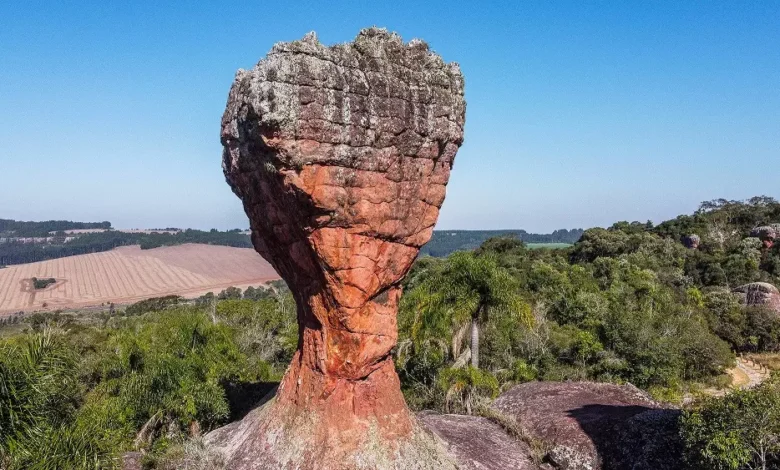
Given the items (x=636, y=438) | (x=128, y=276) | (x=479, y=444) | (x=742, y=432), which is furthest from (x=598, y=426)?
(x=128, y=276)

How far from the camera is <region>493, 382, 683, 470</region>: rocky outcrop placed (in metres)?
16.7

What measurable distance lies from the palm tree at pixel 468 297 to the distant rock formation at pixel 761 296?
35.6 m

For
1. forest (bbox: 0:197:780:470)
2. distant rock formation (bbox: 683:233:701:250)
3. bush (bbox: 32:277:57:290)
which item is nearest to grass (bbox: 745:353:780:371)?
forest (bbox: 0:197:780:470)

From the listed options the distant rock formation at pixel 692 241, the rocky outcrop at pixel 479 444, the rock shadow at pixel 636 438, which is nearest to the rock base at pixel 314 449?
the rocky outcrop at pixel 479 444

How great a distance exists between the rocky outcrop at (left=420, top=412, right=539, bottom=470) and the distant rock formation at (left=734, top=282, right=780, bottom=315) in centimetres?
4103

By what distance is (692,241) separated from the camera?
250 ft

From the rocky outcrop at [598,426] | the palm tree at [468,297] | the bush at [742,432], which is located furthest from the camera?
the palm tree at [468,297]

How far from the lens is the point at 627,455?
55.6ft

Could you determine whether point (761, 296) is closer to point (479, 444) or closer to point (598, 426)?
point (598, 426)

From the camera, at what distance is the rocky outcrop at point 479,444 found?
15562mm

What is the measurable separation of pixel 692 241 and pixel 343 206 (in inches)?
3033

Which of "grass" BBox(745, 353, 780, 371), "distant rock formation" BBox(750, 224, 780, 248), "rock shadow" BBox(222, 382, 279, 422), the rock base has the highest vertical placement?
"distant rock formation" BBox(750, 224, 780, 248)

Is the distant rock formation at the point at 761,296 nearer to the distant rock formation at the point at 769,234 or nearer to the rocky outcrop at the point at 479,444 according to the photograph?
the distant rock formation at the point at 769,234

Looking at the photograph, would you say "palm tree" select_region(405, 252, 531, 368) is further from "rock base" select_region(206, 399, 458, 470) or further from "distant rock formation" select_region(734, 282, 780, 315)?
"distant rock formation" select_region(734, 282, 780, 315)
